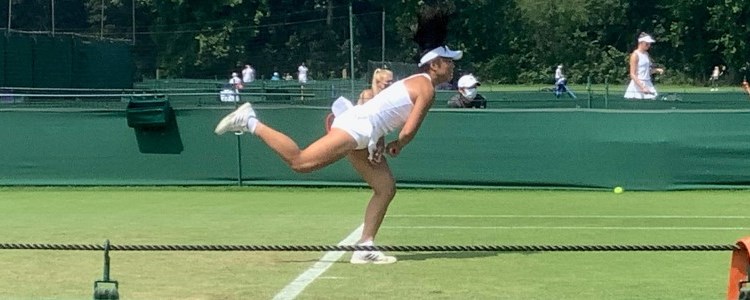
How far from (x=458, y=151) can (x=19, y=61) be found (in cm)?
2179

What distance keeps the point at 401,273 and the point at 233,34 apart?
203ft

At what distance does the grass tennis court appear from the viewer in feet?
27.5

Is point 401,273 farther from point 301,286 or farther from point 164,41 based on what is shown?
point 164,41

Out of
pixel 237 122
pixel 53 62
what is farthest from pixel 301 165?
pixel 53 62

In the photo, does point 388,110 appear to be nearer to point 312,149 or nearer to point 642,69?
point 312,149

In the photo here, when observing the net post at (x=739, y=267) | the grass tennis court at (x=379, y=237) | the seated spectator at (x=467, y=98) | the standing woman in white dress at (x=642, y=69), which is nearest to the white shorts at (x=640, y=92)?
the standing woman in white dress at (x=642, y=69)

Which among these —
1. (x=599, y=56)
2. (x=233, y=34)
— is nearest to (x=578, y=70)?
(x=599, y=56)

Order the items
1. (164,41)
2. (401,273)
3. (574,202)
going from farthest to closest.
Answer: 1. (164,41)
2. (574,202)
3. (401,273)

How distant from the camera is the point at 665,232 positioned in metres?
12.0

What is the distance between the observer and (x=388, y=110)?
9.15m

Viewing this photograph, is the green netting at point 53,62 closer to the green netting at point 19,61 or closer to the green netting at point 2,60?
the green netting at point 19,61

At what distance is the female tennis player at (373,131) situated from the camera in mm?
9023

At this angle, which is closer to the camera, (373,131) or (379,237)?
(373,131)

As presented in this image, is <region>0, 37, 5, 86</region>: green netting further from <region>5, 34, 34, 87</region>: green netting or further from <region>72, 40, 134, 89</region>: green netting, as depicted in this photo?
<region>72, 40, 134, 89</region>: green netting
